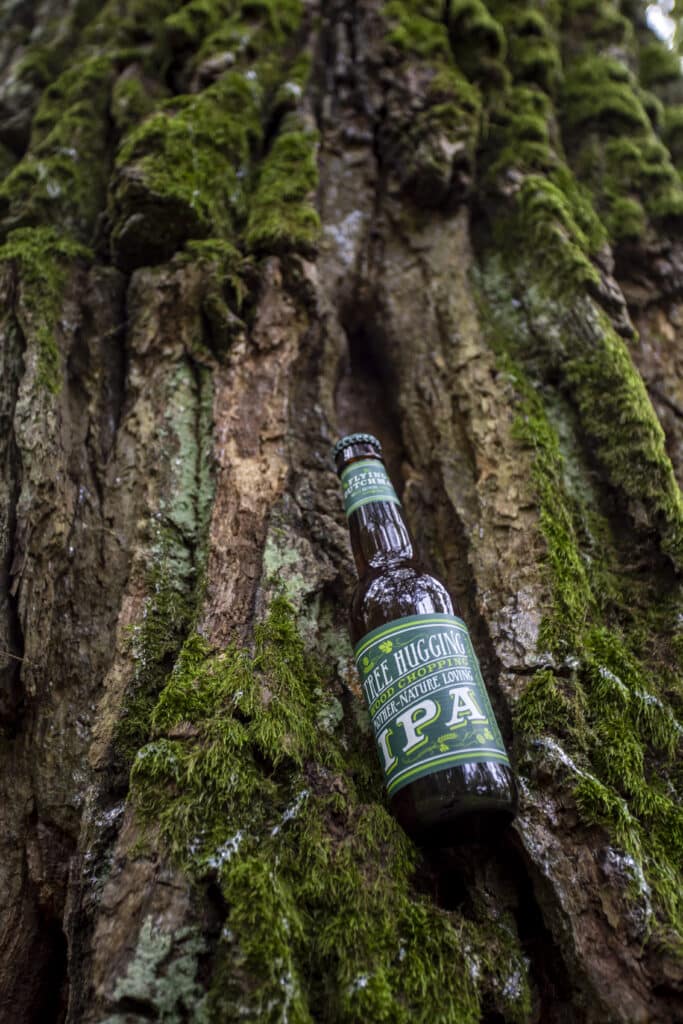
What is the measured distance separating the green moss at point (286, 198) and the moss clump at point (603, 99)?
1.76 m

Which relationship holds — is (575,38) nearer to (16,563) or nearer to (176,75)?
(176,75)

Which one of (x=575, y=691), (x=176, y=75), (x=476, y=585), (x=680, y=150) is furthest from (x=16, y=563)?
(x=680, y=150)

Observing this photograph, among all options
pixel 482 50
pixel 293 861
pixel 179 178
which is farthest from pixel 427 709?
pixel 482 50

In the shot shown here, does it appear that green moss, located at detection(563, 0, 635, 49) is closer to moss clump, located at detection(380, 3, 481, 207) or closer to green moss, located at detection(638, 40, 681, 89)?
green moss, located at detection(638, 40, 681, 89)

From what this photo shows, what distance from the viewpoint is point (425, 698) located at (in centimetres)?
200

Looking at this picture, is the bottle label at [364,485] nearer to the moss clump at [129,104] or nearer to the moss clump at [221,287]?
the moss clump at [221,287]

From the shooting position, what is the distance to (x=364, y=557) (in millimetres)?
2520

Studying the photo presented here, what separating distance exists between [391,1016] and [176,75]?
4.60 meters

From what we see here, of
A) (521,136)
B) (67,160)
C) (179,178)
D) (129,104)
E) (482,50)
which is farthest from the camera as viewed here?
(482,50)

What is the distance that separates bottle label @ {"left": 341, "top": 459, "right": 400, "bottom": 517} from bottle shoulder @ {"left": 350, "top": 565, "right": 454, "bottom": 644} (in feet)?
0.99

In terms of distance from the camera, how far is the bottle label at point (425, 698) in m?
1.92

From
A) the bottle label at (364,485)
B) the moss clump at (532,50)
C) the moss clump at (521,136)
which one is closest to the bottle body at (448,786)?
the bottle label at (364,485)

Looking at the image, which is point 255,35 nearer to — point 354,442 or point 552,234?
point 552,234

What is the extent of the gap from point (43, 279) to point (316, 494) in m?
Result: 1.53
